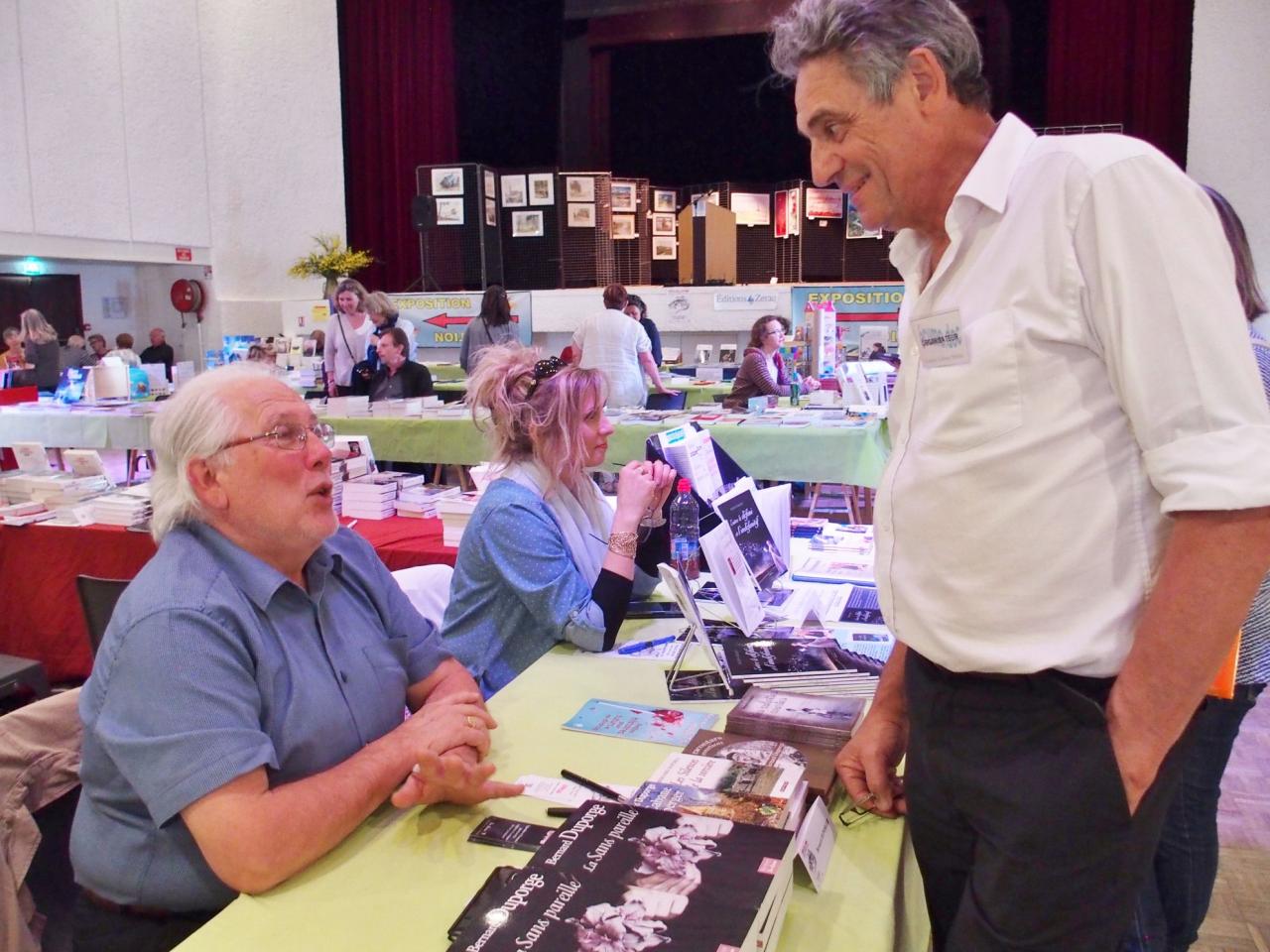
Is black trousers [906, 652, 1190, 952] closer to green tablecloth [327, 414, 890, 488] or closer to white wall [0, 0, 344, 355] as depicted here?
green tablecloth [327, 414, 890, 488]

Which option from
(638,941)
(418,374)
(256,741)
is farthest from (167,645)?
(418,374)

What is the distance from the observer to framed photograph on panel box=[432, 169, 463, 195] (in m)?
10.4

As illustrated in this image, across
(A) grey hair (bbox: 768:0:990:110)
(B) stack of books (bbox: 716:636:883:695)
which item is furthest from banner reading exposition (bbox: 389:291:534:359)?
(A) grey hair (bbox: 768:0:990:110)

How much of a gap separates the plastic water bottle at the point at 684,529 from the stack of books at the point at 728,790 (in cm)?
104

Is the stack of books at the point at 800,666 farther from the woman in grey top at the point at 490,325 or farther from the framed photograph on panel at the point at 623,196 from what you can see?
the framed photograph on panel at the point at 623,196

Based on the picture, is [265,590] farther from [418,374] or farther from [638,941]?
[418,374]

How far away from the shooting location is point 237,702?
124 centimetres

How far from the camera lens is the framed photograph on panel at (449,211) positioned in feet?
34.4

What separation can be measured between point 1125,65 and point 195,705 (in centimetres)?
1124

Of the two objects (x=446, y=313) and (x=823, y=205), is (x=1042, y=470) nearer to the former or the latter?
(x=446, y=313)

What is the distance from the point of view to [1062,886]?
0.97 metres

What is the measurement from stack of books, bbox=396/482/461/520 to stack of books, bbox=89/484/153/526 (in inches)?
36.1

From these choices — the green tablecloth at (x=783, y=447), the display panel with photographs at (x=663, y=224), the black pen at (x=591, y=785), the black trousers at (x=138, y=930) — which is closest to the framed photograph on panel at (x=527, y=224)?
the display panel with photographs at (x=663, y=224)

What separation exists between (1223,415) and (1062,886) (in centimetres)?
48
